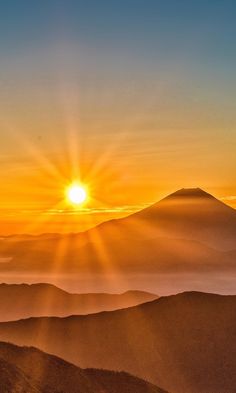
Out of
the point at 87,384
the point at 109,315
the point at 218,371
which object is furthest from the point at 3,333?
the point at 87,384

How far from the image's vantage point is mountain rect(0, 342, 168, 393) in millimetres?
39897

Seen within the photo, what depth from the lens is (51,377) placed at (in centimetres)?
4406

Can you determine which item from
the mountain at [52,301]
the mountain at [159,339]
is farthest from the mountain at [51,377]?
the mountain at [52,301]

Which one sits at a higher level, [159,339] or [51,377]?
[159,339]

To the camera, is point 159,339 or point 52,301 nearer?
point 159,339

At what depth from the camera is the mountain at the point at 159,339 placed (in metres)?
64.9

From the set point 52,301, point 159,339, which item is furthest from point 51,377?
point 52,301

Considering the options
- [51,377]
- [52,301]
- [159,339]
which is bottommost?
[51,377]

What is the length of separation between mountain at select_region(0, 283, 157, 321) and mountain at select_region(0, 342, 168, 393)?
63982mm

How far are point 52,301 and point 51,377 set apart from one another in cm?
8407

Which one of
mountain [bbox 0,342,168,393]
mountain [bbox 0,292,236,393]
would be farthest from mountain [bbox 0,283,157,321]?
mountain [bbox 0,342,168,393]

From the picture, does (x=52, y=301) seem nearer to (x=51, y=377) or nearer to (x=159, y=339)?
(x=159, y=339)

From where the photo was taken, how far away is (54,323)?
85250 millimetres

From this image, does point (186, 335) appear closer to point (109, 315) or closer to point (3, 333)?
point (109, 315)
